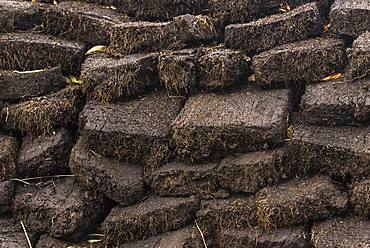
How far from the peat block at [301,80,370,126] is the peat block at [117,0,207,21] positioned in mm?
1369

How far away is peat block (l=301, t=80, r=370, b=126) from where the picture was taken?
3.85 m

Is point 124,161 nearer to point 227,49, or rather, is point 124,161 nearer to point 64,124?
point 64,124

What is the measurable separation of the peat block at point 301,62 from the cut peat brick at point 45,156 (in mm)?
1626

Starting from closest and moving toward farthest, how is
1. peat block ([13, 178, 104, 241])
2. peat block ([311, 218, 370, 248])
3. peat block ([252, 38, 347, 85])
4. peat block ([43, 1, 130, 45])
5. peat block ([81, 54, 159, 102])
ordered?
peat block ([311, 218, 370, 248]) → peat block ([13, 178, 104, 241]) → peat block ([252, 38, 347, 85]) → peat block ([81, 54, 159, 102]) → peat block ([43, 1, 130, 45])

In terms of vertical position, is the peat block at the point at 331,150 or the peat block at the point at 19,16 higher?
the peat block at the point at 19,16

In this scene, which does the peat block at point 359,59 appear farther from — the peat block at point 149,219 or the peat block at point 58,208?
the peat block at point 58,208

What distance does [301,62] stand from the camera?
415cm

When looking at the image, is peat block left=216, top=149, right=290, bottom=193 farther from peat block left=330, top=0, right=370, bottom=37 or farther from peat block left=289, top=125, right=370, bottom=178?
peat block left=330, top=0, right=370, bottom=37

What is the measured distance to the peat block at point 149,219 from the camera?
3967mm

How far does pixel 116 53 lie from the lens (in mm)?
4656

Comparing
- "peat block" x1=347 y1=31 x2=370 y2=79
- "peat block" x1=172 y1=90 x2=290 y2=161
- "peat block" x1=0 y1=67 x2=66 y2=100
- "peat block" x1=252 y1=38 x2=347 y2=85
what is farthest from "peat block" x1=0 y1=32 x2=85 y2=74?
"peat block" x1=347 y1=31 x2=370 y2=79

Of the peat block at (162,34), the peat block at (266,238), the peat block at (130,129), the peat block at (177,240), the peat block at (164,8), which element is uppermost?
the peat block at (164,8)

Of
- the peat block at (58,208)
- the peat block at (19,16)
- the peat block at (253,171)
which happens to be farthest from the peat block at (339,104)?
the peat block at (19,16)

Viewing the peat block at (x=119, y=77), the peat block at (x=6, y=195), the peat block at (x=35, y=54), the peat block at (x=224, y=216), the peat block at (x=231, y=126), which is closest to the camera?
the peat block at (x=224, y=216)
